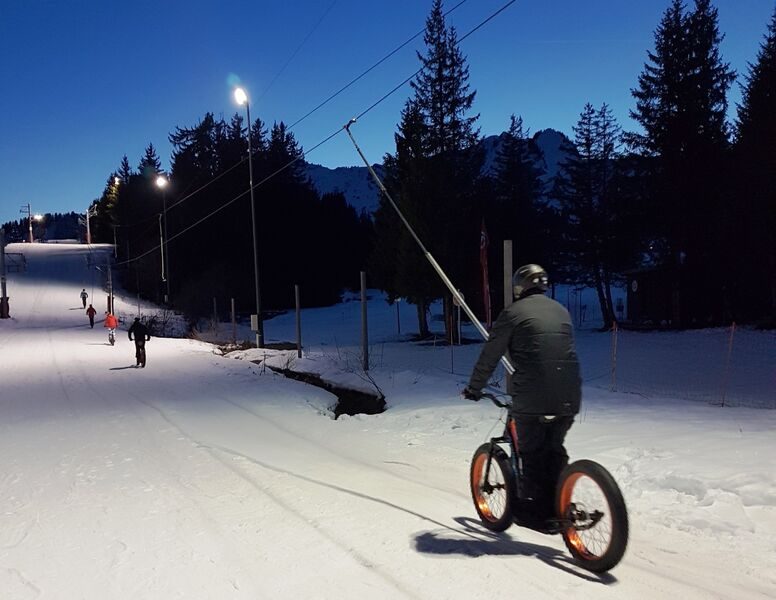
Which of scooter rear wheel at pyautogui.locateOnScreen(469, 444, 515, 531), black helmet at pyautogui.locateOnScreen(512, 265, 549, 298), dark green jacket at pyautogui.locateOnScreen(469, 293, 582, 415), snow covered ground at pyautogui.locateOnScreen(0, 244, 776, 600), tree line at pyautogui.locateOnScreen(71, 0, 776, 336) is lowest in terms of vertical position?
snow covered ground at pyautogui.locateOnScreen(0, 244, 776, 600)

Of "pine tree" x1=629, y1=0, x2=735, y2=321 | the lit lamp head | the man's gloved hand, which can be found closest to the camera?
the man's gloved hand

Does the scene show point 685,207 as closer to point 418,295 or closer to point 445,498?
point 418,295

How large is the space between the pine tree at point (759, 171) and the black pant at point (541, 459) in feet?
92.9

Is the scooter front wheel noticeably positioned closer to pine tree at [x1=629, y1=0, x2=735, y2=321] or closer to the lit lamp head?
the lit lamp head

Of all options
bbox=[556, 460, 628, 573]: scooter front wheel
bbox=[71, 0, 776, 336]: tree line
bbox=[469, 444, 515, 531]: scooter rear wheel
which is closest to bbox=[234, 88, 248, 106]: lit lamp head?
bbox=[71, 0, 776, 336]: tree line

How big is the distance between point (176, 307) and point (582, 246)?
3629cm

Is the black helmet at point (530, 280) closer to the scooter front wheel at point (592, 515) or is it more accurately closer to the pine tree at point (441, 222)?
the scooter front wheel at point (592, 515)

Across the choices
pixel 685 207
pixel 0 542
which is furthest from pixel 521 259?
pixel 0 542

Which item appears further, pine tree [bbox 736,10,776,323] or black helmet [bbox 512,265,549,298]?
pine tree [bbox 736,10,776,323]

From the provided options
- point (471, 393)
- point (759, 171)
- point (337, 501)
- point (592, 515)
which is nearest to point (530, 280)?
A: point (471, 393)

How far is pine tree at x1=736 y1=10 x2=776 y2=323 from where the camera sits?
27.5 m

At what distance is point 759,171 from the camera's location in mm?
27812

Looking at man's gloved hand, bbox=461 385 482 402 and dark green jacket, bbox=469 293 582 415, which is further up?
dark green jacket, bbox=469 293 582 415

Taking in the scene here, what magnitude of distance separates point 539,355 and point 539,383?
0.67 feet
